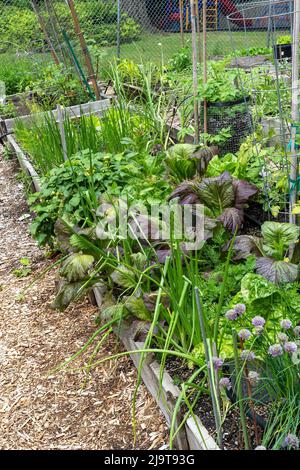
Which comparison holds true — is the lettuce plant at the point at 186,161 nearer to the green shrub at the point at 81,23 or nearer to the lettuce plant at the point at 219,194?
the lettuce plant at the point at 219,194

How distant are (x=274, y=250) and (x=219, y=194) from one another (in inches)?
22.0

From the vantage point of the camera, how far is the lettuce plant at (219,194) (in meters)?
2.76

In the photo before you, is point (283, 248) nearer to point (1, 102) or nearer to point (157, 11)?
point (1, 102)

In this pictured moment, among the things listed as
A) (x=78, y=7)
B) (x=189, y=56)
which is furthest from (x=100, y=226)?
(x=78, y=7)

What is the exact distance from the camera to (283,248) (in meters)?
2.38

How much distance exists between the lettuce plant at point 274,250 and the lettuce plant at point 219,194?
0.27m

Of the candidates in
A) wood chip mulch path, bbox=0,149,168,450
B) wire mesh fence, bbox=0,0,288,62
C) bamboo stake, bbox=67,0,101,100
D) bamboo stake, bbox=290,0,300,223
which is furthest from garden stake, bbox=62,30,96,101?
wire mesh fence, bbox=0,0,288,62

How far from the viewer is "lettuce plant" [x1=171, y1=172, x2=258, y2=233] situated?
276cm

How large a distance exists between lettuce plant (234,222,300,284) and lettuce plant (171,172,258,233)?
0.27 metres

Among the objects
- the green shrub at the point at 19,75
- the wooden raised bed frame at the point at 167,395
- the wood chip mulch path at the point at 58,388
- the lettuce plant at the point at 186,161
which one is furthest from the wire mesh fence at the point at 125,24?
the wooden raised bed frame at the point at 167,395

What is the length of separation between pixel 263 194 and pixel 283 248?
0.80 metres

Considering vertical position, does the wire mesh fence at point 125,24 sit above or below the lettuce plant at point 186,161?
above

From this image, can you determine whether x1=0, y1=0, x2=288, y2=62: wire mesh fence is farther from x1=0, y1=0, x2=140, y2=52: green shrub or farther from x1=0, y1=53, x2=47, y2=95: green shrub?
x1=0, y1=53, x2=47, y2=95: green shrub

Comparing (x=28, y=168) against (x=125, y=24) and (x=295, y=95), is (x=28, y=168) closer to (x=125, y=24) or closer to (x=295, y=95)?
(x=295, y=95)
